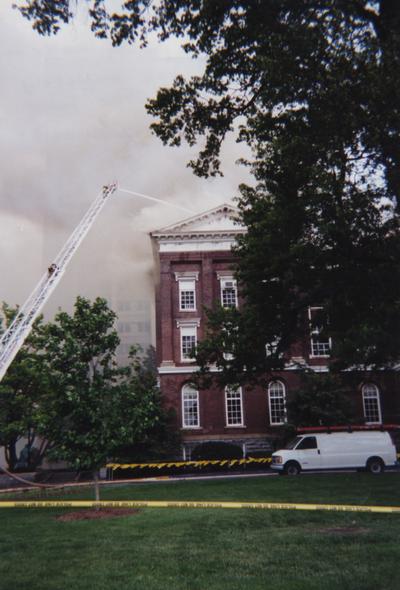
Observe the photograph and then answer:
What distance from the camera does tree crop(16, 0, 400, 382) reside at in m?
10.6

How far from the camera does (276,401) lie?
40000 mm

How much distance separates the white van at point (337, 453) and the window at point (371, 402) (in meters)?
14.2

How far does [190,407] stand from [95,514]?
86.4 feet

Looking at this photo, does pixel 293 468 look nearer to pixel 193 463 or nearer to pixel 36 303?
pixel 193 463

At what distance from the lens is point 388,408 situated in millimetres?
40469

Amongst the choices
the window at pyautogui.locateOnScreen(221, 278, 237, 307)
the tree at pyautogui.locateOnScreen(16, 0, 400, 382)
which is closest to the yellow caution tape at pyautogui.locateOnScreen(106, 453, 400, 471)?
the window at pyautogui.locateOnScreen(221, 278, 237, 307)

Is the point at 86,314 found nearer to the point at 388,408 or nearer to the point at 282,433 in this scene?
the point at 282,433

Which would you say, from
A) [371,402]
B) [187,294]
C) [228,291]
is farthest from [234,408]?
[371,402]

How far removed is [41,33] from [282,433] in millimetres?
31369

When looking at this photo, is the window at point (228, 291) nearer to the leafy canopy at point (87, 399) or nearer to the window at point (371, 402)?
the window at point (371, 402)

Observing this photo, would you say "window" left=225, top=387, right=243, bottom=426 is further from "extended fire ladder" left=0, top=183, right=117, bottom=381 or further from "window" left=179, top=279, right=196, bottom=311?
"extended fire ladder" left=0, top=183, right=117, bottom=381

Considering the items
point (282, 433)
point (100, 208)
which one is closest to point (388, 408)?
point (282, 433)

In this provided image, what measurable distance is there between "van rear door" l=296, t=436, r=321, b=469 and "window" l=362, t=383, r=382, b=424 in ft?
51.4

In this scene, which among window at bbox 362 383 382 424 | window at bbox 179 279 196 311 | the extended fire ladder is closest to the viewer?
the extended fire ladder
